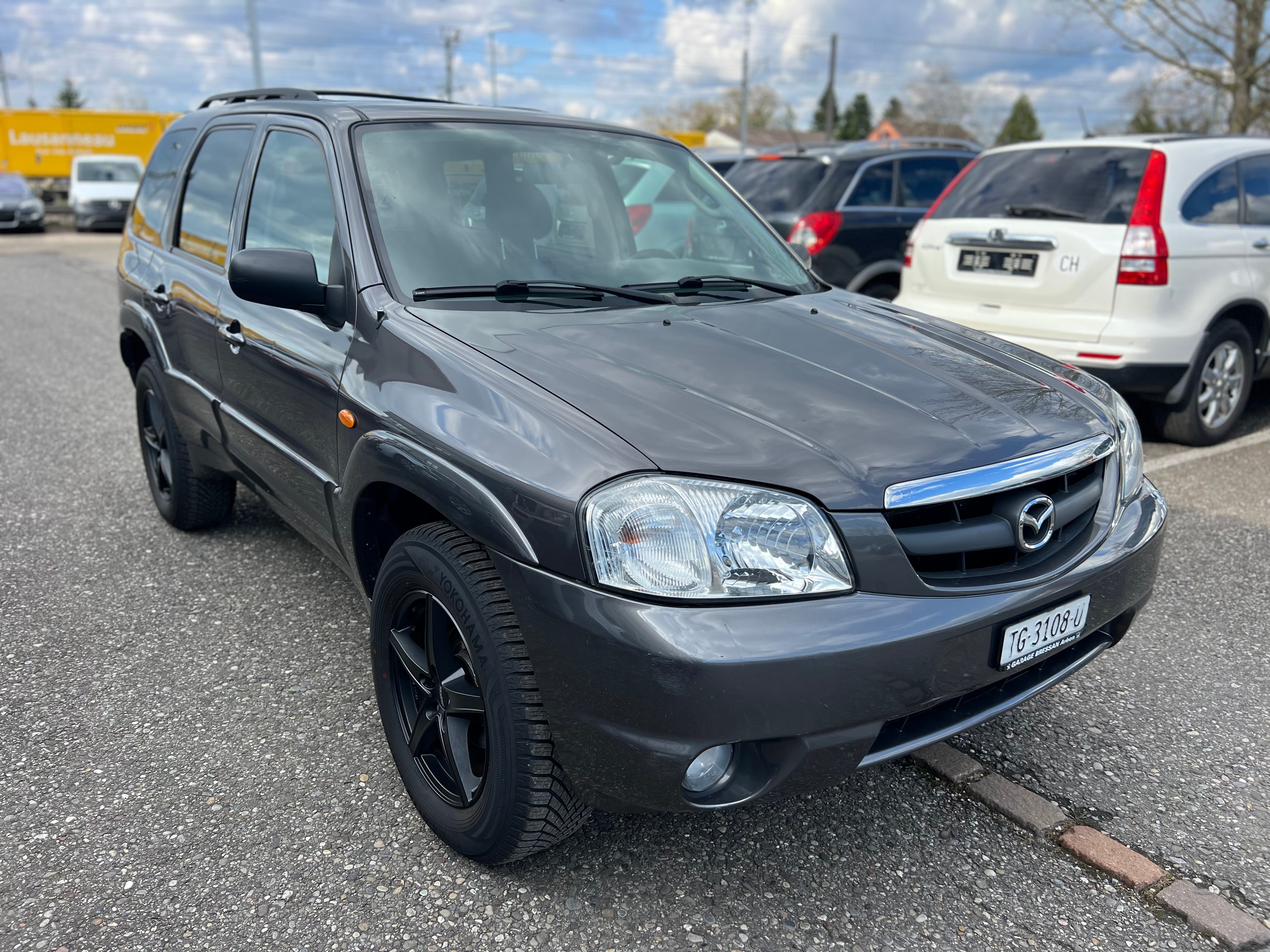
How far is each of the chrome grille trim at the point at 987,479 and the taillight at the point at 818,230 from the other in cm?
553

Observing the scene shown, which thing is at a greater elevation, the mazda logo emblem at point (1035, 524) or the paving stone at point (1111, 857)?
the mazda logo emblem at point (1035, 524)

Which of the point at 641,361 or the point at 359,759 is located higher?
the point at 641,361

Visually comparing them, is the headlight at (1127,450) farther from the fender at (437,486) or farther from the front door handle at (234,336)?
the front door handle at (234,336)

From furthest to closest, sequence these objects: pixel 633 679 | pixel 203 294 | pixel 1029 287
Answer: pixel 1029 287 < pixel 203 294 < pixel 633 679

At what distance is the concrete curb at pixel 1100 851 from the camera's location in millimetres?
2139

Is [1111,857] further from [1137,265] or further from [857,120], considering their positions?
[857,120]

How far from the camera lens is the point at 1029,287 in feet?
18.2

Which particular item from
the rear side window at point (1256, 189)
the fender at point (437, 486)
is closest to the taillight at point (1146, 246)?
the rear side window at point (1256, 189)

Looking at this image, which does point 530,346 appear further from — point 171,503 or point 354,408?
point 171,503

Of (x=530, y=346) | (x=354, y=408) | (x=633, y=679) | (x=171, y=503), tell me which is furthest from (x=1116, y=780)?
(x=171, y=503)

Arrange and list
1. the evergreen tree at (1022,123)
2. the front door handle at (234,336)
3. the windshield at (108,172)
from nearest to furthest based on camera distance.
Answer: the front door handle at (234,336)
the windshield at (108,172)
the evergreen tree at (1022,123)

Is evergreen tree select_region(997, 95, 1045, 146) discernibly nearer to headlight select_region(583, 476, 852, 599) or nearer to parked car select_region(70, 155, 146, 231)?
parked car select_region(70, 155, 146, 231)

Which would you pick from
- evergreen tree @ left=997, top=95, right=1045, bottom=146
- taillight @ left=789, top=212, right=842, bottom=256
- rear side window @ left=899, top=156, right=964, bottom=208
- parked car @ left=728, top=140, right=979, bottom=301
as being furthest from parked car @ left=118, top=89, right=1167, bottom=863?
evergreen tree @ left=997, top=95, right=1045, bottom=146

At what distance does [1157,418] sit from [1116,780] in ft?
11.6
